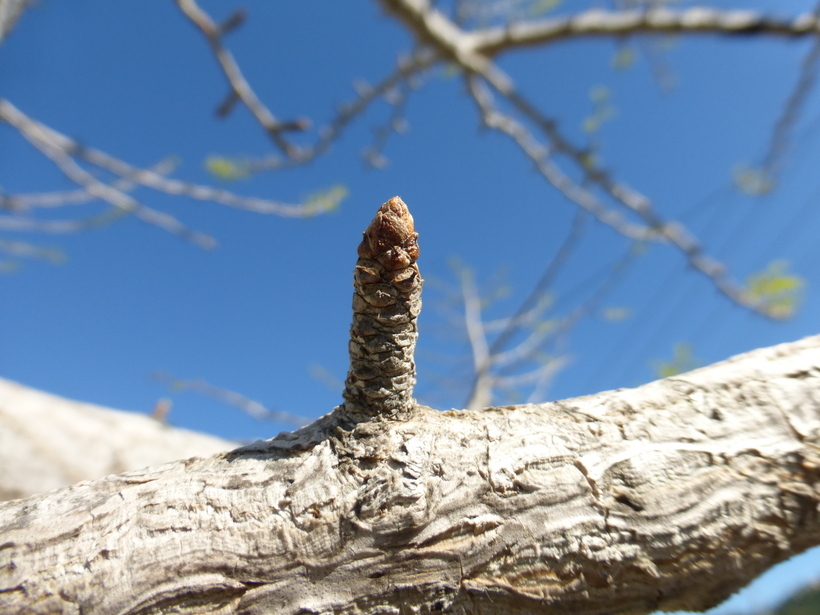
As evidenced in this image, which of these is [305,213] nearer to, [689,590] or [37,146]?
[37,146]

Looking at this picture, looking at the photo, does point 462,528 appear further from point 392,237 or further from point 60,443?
point 60,443

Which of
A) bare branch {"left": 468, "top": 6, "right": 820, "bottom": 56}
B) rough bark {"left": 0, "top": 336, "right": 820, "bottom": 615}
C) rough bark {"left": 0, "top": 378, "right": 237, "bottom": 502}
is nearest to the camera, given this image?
rough bark {"left": 0, "top": 336, "right": 820, "bottom": 615}

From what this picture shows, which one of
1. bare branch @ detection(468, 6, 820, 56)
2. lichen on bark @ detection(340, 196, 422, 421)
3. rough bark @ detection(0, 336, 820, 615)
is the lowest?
rough bark @ detection(0, 336, 820, 615)

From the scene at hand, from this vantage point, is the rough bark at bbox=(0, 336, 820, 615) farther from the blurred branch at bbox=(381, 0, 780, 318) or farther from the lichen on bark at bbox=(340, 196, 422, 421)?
the blurred branch at bbox=(381, 0, 780, 318)

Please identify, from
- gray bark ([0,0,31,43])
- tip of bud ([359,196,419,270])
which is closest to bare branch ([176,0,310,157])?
gray bark ([0,0,31,43])

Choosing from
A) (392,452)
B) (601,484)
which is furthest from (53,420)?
(601,484)

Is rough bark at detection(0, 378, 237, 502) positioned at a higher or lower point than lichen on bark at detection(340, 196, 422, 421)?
higher

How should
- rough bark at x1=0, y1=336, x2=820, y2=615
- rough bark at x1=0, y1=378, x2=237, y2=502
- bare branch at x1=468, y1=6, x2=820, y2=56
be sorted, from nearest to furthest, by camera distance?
rough bark at x1=0, y1=336, x2=820, y2=615
bare branch at x1=468, y1=6, x2=820, y2=56
rough bark at x1=0, y1=378, x2=237, y2=502
